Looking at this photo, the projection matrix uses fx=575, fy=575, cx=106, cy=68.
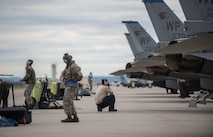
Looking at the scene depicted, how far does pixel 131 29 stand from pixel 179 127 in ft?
91.3

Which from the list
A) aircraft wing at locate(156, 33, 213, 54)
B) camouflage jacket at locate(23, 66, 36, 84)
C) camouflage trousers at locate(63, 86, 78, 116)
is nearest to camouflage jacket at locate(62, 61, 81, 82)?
camouflage trousers at locate(63, 86, 78, 116)

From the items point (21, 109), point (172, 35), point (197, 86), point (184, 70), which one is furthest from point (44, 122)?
point (197, 86)

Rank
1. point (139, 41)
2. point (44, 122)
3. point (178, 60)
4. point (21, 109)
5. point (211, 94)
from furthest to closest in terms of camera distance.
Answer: point (139, 41)
point (211, 94)
point (178, 60)
point (44, 122)
point (21, 109)

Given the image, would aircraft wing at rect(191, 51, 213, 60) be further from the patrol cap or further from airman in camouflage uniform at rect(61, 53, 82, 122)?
the patrol cap

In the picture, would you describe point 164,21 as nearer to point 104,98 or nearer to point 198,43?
point 104,98

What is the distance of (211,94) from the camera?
853 inches

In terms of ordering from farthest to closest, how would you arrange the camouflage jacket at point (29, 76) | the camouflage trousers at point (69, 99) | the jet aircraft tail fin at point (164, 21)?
1. the jet aircraft tail fin at point (164, 21)
2. the camouflage jacket at point (29, 76)
3. the camouflage trousers at point (69, 99)

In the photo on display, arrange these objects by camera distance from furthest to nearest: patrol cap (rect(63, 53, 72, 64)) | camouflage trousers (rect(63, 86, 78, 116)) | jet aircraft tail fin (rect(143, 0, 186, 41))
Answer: jet aircraft tail fin (rect(143, 0, 186, 41)), patrol cap (rect(63, 53, 72, 64)), camouflage trousers (rect(63, 86, 78, 116))

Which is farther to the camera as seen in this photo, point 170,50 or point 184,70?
point 184,70

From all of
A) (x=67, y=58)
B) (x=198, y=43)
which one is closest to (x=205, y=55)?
(x=198, y=43)

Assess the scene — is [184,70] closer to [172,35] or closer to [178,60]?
[178,60]

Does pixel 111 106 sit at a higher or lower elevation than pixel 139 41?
lower

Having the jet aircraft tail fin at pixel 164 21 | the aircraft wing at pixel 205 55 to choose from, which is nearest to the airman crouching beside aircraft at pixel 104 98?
the aircraft wing at pixel 205 55

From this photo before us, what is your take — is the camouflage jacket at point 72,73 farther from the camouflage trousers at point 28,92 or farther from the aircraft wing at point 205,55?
the camouflage trousers at point 28,92
